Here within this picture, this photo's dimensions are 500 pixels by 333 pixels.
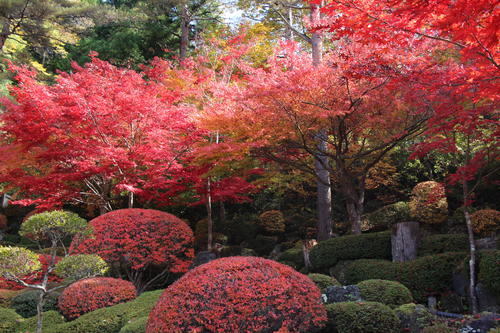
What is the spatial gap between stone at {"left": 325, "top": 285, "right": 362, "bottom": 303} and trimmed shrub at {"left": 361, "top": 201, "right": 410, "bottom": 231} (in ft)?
18.5

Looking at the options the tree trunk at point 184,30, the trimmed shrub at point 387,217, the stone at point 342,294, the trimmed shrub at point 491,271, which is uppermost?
the tree trunk at point 184,30

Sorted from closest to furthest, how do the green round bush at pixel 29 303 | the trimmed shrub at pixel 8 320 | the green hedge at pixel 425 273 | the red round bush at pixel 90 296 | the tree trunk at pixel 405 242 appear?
the trimmed shrub at pixel 8 320, the red round bush at pixel 90 296, the green hedge at pixel 425 273, the green round bush at pixel 29 303, the tree trunk at pixel 405 242

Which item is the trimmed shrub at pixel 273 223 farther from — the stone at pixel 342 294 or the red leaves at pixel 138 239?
the stone at pixel 342 294

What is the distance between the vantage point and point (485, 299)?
248 inches

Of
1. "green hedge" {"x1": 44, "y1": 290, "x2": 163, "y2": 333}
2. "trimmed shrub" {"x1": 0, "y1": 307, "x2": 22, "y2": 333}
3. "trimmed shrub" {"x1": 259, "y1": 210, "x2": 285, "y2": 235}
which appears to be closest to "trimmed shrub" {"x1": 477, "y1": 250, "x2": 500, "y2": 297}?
"green hedge" {"x1": 44, "y1": 290, "x2": 163, "y2": 333}

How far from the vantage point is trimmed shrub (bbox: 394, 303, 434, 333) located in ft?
15.6

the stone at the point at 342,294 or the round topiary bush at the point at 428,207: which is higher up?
the round topiary bush at the point at 428,207

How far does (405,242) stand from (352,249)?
1197 mm

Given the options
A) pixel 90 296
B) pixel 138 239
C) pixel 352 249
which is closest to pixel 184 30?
pixel 138 239

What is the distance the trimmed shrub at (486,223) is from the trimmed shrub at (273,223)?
573 centimetres

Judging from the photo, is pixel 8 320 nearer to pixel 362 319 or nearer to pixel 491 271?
pixel 362 319

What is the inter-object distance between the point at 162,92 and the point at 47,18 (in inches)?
296

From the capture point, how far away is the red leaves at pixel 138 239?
866 cm

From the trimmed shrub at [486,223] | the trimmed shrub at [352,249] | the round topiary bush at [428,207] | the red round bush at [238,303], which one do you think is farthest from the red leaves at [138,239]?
the trimmed shrub at [486,223]
